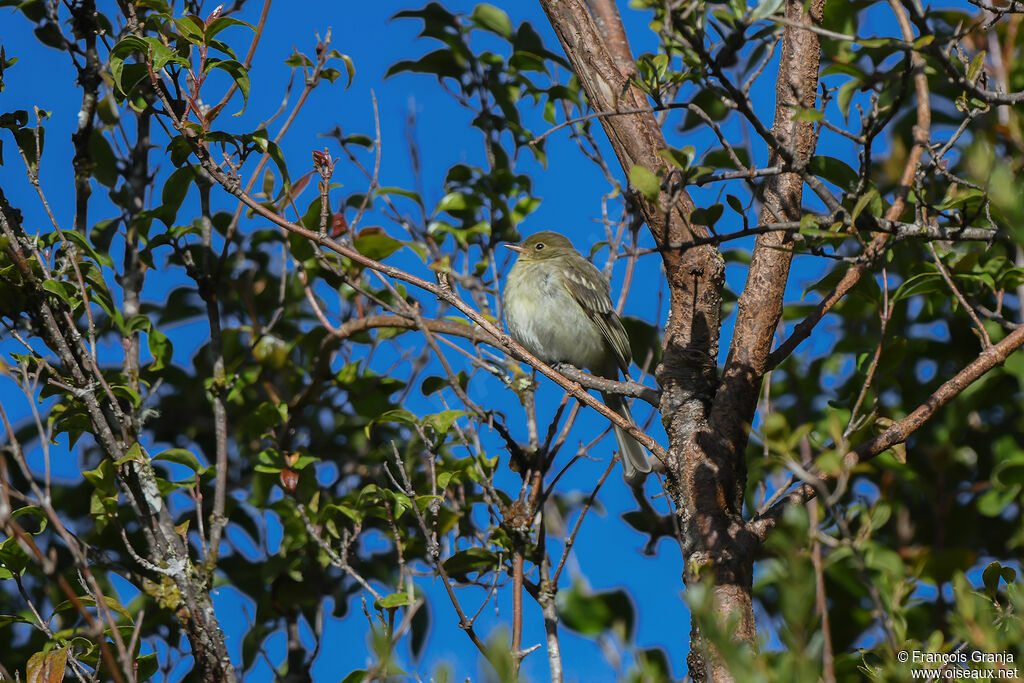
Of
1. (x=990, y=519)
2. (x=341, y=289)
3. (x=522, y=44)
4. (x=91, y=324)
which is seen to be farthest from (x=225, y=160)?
(x=990, y=519)

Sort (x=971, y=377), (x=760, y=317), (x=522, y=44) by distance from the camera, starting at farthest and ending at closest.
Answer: (x=522, y=44)
(x=760, y=317)
(x=971, y=377)

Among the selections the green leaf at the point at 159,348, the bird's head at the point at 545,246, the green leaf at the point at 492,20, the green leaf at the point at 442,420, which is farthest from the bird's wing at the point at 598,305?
the green leaf at the point at 159,348

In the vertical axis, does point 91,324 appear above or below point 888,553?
above

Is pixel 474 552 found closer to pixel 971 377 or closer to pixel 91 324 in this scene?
pixel 91 324

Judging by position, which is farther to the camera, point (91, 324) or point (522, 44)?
point (522, 44)

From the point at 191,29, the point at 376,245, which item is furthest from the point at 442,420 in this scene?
the point at 191,29

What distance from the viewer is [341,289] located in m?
4.98

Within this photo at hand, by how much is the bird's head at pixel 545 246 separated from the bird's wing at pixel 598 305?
0.30m

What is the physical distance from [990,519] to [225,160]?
361cm

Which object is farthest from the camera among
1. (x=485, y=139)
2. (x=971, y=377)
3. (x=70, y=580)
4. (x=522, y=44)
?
(x=485, y=139)

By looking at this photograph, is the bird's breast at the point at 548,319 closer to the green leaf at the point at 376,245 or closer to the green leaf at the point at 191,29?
the green leaf at the point at 376,245

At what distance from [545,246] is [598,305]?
34.8 inches

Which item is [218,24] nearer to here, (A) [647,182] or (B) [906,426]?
(A) [647,182]

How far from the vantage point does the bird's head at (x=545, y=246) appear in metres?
6.98
